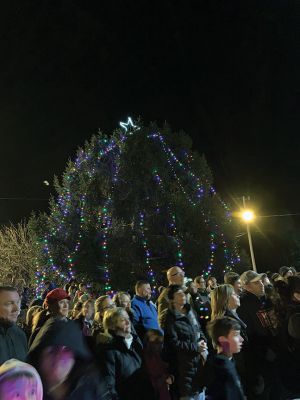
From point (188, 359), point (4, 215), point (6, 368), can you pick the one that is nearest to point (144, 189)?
point (188, 359)

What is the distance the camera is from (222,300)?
5258mm

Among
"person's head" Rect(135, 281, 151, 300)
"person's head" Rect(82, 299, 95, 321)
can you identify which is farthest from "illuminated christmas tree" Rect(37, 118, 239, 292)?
"person's head" Rect(135, 281, 151, 300)

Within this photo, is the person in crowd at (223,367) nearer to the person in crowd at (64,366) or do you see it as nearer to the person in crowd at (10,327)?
the person in crowd at (64,366)

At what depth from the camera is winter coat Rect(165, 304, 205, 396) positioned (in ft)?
15.3

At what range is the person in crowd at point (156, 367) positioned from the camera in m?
4.45

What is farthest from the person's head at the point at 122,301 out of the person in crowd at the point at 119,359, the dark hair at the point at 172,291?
the person in crowd at the point at 119,359

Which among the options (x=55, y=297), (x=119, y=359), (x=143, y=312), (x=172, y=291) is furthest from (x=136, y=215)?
(x=119, y=359)

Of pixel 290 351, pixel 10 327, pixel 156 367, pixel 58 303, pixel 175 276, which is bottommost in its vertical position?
pixel 156 367

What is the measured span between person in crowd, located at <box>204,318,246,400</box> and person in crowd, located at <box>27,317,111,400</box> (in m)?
1.22

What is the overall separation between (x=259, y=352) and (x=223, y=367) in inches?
48.0

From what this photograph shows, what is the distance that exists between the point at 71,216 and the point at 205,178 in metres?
7.72

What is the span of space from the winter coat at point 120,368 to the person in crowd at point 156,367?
20 cm

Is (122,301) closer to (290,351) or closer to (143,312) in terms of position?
(143,312)

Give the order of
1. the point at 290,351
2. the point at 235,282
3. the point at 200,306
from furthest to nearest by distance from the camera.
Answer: the point at 200,306 → the point at 235,282 → the point at 290,351
